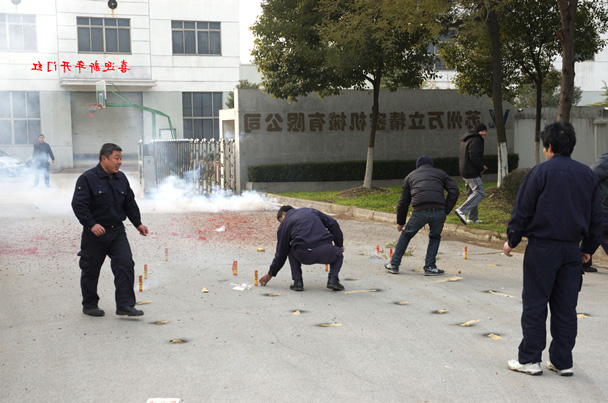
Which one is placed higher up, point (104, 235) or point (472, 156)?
point (472, 156)

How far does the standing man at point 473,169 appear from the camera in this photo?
1258cm

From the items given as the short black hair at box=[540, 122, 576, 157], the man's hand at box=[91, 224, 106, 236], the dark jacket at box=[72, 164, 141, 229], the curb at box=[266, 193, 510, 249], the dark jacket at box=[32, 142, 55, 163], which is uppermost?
the short black hair at box=[540, 122, 576, 157]

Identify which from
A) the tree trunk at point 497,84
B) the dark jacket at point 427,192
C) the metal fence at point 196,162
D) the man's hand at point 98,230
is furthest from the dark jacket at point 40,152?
the man's hand at point 98,230

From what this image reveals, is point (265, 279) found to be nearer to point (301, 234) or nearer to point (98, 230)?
point (301, 234)

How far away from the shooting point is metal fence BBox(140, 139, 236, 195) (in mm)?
20500

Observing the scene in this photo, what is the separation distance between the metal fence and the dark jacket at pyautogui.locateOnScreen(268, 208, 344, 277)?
43.1 feet

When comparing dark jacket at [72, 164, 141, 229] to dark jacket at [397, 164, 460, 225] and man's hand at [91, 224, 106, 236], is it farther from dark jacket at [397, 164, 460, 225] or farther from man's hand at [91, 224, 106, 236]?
dark jacket at [397, 164, 460, 225]

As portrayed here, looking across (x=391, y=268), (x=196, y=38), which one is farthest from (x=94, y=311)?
(x=196, y=38)

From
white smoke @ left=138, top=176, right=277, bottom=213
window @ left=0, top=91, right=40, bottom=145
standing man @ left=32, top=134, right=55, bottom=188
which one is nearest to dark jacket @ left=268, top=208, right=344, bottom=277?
white smoke @ left=138, top=176, right=277, bottom=213

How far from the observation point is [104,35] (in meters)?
38.7

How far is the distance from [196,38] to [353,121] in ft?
70.9

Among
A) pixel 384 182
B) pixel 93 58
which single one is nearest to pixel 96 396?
pixel 384 182

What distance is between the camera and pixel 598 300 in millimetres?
6949

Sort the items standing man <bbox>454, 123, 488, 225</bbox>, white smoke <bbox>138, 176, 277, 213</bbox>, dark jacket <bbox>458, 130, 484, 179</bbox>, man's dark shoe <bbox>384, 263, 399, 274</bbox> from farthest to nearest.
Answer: white smoke <bbox>138, 176, 277, 213</bbox> < dark jacket <bbox>458, 130, 484, 179</bbox> < standing man <bbox>454, 123, 488, 225</bbox> < man's dark shoe <bbox>384, 263, 399, 274</bbox>
